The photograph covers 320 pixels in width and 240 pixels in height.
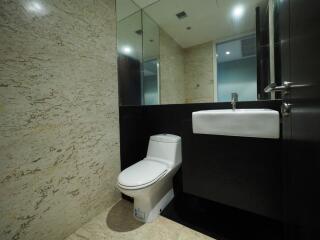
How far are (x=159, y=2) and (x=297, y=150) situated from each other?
6.66 feet

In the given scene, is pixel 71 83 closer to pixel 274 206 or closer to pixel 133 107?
pixel 133 107

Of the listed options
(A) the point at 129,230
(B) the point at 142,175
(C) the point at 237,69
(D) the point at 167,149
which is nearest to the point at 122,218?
(A) the point at 129,230

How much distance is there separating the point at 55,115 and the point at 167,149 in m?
0.98

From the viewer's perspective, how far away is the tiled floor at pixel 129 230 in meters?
1.18

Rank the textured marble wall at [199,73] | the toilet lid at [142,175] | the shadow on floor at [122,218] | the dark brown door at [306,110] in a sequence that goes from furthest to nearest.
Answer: the textured marble wall at [199,73] < the shadow on floor at [122,218] < the toilet lid at [142,175] < the dark brown door at [306,110]

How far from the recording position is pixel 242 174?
40.5 inches

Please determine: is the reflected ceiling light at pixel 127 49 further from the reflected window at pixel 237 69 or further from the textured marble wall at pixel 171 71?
the reflected window at pixel 237 69

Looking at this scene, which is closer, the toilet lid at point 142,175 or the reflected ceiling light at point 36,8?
the reflected ceiling light at point 36,8

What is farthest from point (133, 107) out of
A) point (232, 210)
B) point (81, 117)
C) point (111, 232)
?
point (232, 210)

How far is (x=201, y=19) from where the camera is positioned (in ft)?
5.59

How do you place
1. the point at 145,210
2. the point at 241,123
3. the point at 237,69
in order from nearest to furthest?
the point at 241,123 → the point at 145,210 → the point at 237,69

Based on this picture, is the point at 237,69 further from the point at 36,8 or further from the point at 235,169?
the point at 36,8

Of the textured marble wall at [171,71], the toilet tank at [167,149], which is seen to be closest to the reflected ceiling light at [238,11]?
the textured marble wall at [171,71]

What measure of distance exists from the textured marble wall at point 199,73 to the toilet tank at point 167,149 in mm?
506
